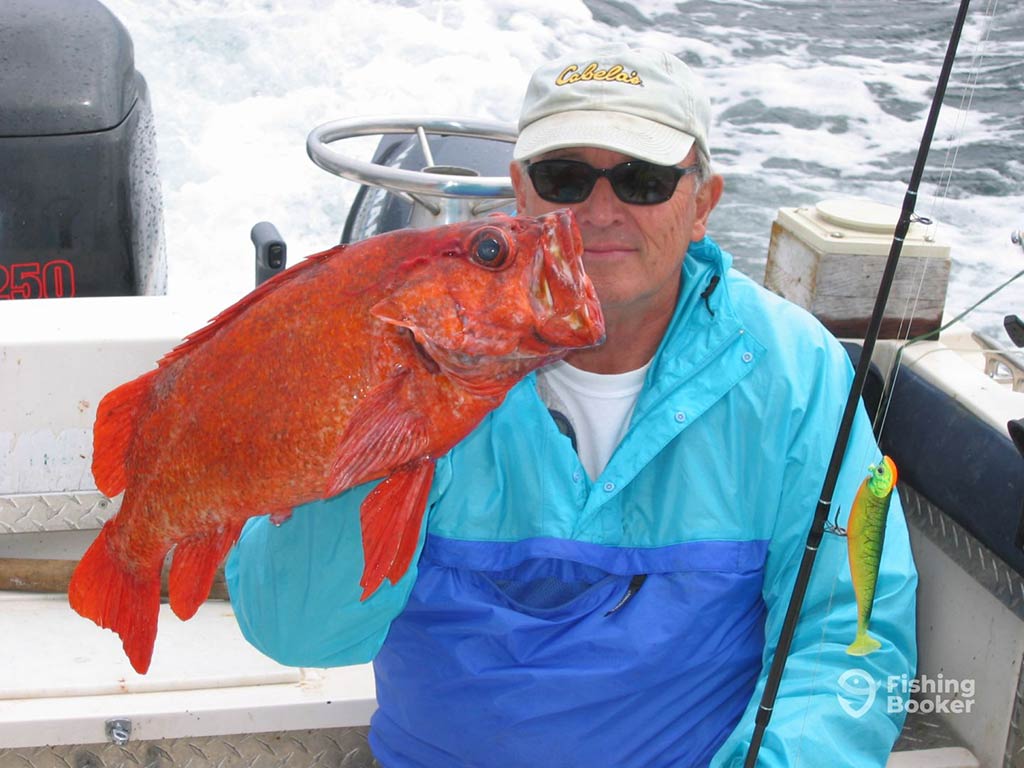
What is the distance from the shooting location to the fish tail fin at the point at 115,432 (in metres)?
1.70

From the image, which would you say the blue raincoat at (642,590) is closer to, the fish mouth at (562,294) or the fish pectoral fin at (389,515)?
the fish pectoral fin at (389,515)

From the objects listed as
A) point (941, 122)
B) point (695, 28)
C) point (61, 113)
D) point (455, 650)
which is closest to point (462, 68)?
point (695, 28)

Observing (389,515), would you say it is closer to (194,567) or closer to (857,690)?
(194,567)

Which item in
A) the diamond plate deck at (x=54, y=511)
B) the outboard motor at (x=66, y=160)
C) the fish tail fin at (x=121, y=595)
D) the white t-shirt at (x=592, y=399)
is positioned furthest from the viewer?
the outboard motor at (x=66, y=160)

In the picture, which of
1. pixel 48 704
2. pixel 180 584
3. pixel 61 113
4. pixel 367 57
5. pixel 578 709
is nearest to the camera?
pixel 180 584

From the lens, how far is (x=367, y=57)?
9906 millimetres

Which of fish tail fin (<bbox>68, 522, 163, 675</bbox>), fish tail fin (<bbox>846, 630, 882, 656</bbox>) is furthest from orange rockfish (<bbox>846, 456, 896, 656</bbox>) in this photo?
fish tail fin (<bbox>68, 522, 163, 675</bbox>)

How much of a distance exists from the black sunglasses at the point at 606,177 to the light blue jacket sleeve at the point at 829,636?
0.52 metres

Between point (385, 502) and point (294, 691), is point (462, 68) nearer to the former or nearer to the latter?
point (294, 691)

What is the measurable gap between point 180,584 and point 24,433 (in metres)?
1.40

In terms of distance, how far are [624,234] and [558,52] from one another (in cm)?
915

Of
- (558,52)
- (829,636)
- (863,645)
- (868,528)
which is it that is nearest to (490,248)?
(868,528)

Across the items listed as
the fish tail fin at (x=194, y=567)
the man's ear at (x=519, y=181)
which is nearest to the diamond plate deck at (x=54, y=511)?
the fish tail fin at (x=194, y=567)

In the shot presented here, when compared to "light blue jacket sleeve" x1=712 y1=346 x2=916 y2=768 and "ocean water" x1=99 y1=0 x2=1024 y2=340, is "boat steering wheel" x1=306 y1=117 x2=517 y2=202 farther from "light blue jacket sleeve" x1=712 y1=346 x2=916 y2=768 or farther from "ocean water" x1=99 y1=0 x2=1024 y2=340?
"ocean water" x1=99 y1=0 x2=1024 y2=340
